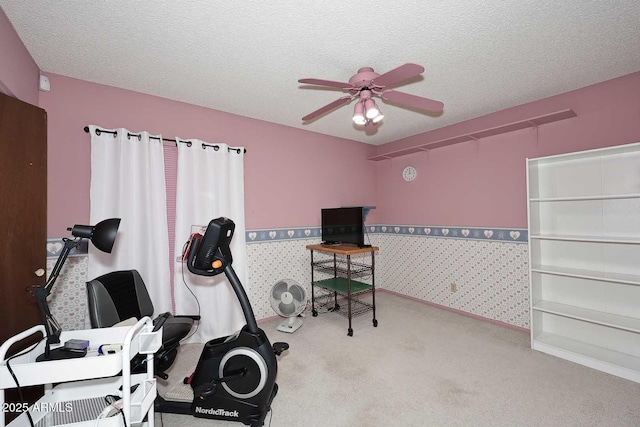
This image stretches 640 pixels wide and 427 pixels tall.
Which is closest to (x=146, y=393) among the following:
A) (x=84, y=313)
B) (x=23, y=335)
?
(x=23, y=335)

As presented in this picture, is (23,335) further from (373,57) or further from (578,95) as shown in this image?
(578,95)

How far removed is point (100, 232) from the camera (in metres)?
1.47

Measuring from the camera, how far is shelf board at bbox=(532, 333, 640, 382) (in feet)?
7.16

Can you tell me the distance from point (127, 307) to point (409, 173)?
3.74 metres

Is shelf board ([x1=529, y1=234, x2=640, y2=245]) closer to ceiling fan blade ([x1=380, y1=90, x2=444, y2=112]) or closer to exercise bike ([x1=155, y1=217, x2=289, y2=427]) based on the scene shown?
ceiling fan blade ([x1=380, y1=90, x2=444, y2=112])

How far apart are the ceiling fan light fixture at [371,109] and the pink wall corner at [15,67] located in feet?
7.21

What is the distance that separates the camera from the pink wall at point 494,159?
2494mm

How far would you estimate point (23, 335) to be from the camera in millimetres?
1260

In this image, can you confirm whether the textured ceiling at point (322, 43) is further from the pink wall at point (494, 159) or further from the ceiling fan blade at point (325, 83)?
the ceiling fan blade at point (325, 83)

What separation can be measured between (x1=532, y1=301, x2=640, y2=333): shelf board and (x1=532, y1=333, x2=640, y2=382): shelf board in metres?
0.29

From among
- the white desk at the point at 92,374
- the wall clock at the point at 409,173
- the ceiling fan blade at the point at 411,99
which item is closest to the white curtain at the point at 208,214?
the white desk at the point at 92,374

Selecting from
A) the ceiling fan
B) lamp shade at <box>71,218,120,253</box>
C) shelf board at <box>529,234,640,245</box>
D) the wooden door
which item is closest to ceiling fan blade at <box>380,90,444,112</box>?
the ceiling fan

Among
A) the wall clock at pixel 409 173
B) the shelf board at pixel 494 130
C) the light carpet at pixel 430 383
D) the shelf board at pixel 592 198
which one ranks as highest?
the shelf board at pixel 494 130

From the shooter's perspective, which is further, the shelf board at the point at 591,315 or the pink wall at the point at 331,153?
the pink wall at the point at 331,153
